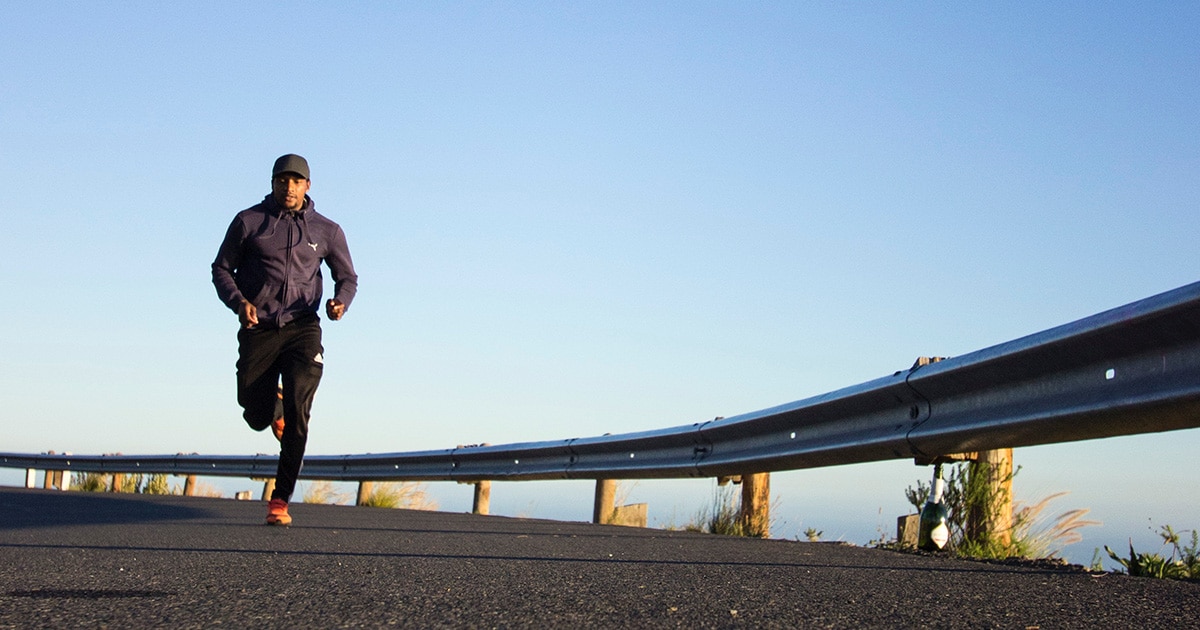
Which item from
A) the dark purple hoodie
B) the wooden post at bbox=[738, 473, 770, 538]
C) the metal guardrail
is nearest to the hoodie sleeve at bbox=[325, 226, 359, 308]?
the dark purple hoodie

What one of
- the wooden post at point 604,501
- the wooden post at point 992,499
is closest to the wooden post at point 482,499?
the wooden post at point 604,501

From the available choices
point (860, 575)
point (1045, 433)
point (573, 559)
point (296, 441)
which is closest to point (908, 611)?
point (860, 575)

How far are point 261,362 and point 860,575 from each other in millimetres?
4755

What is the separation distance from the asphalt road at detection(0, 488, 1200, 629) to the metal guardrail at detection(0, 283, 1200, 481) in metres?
0.51

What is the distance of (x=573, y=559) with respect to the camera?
17.5 ft

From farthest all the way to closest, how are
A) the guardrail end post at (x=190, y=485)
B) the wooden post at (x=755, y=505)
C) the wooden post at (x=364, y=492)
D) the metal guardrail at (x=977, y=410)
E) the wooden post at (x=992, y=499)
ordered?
the guardrail end post at (x=190, y=485)
the wooden post at (x=364, y=492)
the wooden post at (x=755, y=505)
the wooden post at (x=992, y=499)
the metal guardrail at (x=977, y=410)

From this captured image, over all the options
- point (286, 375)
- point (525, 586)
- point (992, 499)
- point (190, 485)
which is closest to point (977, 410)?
point (992, 499)

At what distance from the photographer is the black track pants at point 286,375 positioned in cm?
835

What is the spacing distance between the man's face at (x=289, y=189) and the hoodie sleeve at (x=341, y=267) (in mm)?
395

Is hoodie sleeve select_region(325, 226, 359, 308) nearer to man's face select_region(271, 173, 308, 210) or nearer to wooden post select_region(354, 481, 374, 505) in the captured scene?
man's face select_region(271, 173, 308, 210)

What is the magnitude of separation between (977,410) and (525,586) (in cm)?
211

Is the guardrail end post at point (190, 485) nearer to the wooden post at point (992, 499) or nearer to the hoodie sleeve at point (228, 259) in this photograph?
the hoodie sleeve at point (228, 259)

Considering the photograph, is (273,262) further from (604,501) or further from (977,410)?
(977,410)

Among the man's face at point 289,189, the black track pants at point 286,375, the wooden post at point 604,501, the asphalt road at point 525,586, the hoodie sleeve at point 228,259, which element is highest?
the man's face at point 289,189
